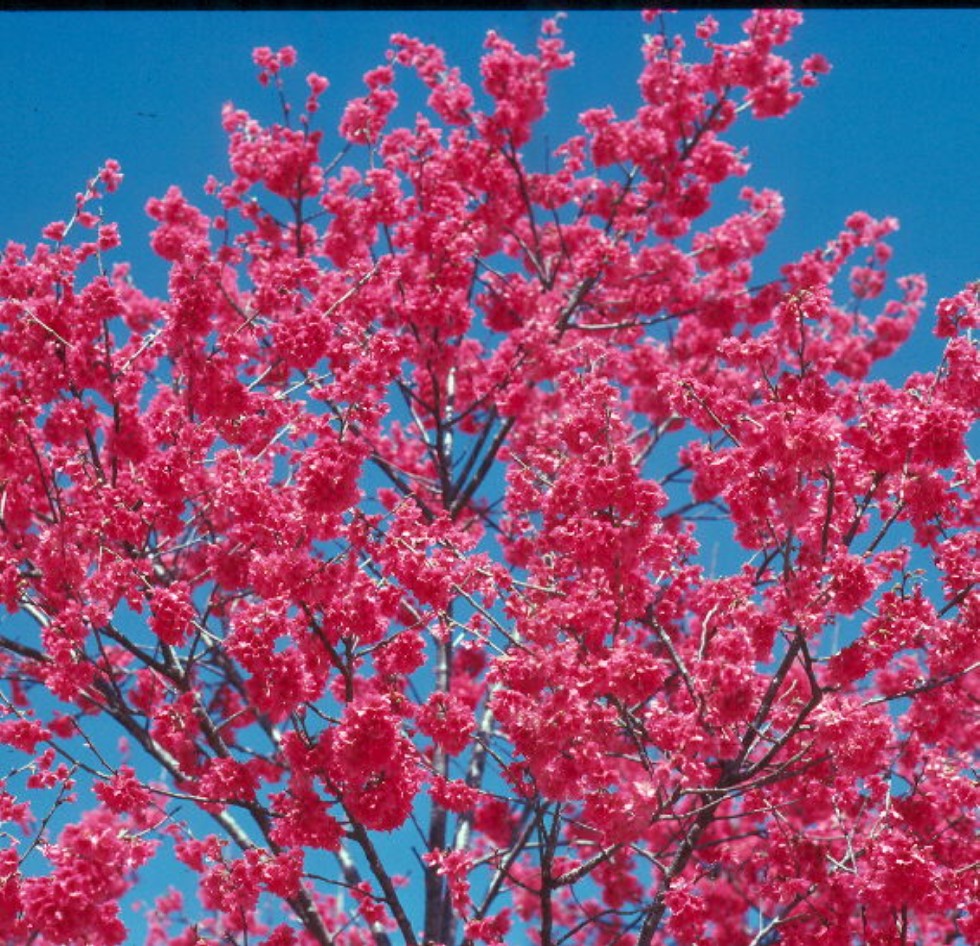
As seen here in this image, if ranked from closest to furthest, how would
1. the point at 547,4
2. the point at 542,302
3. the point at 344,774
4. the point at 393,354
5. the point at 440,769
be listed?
the point at 547,4, the point at 344,774, the point at 393,354, the point at 440,769, the point at 542,302

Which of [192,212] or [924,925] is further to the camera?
[192,212]

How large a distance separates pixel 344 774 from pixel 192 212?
23.0 ft

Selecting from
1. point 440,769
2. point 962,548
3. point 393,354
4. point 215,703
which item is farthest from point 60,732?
→ point 962,548

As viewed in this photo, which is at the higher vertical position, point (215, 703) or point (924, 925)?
point (215, 703)

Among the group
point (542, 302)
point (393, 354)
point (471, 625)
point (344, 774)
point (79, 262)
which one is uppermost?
point (542, 302)

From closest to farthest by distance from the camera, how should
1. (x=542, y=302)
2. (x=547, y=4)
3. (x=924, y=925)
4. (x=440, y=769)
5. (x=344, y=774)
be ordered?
(x=547, y=4)
(x=344, y=774)
(x=440, y=769)
(x=924, y=925)
(x=542, y=302)

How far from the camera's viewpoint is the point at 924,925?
9.68m

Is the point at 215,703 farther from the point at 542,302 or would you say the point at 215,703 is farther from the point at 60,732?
the point at 542,302

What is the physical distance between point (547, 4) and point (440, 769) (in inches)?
252

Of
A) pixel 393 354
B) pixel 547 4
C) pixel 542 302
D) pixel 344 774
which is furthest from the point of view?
pixel 542 302

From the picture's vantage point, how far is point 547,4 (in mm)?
3945

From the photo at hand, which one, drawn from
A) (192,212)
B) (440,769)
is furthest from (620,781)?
(192,212)

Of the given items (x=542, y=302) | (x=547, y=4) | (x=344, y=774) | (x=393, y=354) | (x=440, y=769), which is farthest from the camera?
(x=542, y=302)

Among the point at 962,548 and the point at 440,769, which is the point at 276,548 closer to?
the point at 440,769
